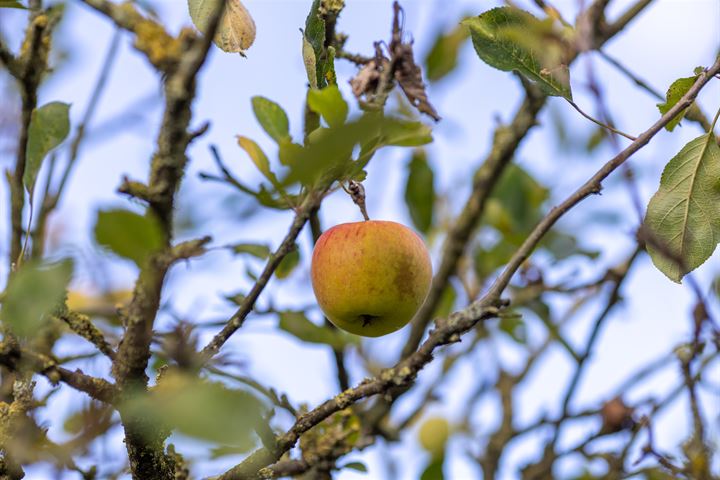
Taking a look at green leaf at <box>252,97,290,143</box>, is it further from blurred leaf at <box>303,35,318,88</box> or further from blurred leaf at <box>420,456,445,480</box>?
blurred leaf at <box>420,456,445,480</box>

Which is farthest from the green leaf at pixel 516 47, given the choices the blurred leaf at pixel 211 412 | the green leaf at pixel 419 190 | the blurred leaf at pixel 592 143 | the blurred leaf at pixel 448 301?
the blurred leaf at pixel 592 143

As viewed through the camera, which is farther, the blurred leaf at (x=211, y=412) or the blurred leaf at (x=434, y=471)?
the blurred leaf at (x=434, y=471)

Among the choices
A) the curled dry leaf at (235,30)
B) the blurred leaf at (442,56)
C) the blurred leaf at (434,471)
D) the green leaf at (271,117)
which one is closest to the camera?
the curled dry leaf at (235,30)

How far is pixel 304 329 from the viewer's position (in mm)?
1479

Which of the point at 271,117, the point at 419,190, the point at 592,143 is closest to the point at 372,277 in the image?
the point at 271,117

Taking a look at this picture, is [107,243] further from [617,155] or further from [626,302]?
[626,302]

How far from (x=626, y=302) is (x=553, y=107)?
0.86m

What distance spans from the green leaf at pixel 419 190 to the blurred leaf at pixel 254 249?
900 mm

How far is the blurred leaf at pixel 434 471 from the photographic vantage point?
1.59m

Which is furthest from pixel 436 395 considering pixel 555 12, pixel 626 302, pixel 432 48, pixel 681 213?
pixel 681 213

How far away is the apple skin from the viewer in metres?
1.16

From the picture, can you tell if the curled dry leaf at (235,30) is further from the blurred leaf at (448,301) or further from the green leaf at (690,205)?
the blurred leaf at (448,301)

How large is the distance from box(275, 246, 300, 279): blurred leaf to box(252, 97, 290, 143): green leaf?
0.37m

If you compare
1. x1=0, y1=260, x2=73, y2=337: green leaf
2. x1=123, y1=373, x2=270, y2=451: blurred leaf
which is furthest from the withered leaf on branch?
x1=123, y1=373, x2=270, y2=451: blurred leaf
